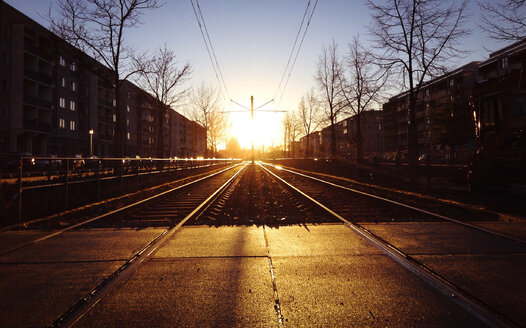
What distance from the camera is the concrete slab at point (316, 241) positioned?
15.1 feet

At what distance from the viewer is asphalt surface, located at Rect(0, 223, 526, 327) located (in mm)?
2727

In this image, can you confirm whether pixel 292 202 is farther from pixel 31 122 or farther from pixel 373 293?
pixel 31 122

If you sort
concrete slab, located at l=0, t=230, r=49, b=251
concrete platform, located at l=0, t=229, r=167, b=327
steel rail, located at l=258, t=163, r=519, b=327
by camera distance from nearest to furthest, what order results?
1. steel rail, located at l=258, t=163, r=519, b=327
2. concrete platform, located at l=0, t=229, r=167, b=327
3. concrete slab, located at l=0, t=230, r=49, b=251

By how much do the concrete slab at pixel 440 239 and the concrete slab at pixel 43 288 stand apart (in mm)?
4025

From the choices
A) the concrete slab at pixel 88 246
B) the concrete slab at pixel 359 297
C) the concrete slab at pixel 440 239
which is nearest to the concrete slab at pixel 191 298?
the concrete slab at pixel 359 297

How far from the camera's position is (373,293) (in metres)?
3.19

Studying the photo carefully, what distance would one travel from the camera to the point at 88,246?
495cm

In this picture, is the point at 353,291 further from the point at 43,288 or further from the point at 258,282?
the point at 43,288

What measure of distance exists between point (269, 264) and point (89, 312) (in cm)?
201

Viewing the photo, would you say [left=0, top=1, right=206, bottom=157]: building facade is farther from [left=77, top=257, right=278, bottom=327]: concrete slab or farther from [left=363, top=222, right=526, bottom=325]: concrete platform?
[left=77, top=257, right=278, bottom=327]: concrete slab

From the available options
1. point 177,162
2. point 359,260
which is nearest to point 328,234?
point 359,260

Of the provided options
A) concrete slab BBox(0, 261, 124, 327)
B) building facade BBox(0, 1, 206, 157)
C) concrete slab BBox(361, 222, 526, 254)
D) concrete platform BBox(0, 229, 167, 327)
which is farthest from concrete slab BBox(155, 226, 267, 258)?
building facade BBox(0, 1, 206, 157)

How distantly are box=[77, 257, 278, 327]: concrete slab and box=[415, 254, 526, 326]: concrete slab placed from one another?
195cm

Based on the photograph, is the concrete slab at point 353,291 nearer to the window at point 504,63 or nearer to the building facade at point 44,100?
the building facade at point 44,100
